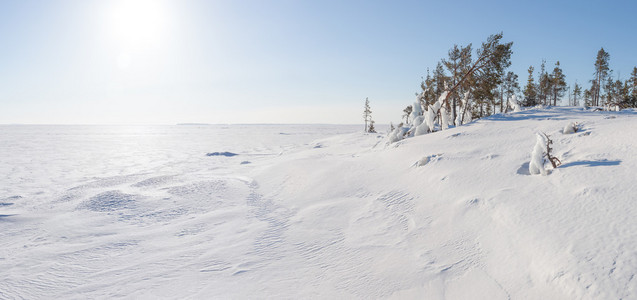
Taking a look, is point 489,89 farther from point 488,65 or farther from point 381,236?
point 381,236

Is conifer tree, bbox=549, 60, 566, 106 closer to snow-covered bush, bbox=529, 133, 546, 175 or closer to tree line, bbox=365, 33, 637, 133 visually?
tree line, bbox=365, 33, 637, 133

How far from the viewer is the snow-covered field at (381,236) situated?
319 cm

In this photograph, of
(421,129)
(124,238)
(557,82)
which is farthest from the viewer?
(557,82)

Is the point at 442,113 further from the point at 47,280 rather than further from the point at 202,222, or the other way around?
the point at 47,280

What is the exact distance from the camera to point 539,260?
3.15 meters

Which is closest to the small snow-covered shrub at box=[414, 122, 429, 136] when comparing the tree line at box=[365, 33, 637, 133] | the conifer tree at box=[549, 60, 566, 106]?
the tree line at box=[365, 33, 637, 133]

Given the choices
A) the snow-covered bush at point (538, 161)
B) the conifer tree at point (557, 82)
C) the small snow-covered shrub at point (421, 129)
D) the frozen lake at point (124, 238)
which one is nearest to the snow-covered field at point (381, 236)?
the frozen lake at point (124, 238)

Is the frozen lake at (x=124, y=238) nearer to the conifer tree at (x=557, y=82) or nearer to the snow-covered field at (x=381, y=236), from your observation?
the snow-covered field at (x=381, y=236)

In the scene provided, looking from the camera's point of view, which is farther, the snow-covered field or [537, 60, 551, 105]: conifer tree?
[537, 60, 551, 105]: conifer tree

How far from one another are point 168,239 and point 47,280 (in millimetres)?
1740

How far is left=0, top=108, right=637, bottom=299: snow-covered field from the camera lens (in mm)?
3191

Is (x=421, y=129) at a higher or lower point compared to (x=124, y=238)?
higher

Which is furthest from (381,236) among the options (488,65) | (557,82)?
(557,82)

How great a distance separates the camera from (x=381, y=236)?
4.73 metres
